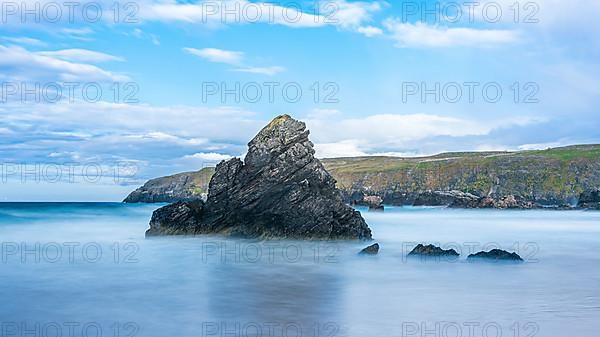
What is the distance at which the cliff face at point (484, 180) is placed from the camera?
105625 mm

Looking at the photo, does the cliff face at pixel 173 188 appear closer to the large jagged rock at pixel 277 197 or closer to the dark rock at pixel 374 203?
the dark rock at pixel 374 203

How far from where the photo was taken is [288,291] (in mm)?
16906

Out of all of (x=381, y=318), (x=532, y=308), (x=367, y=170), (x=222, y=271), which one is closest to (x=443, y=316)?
(x=381, y=318)

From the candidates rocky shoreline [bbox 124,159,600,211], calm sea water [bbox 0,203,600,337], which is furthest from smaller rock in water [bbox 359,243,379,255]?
rocky shoreline [bbox 124,159,600,211]

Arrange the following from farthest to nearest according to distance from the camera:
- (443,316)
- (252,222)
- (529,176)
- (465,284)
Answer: (529,176) → (252,222) → (465,284) → (443,316)

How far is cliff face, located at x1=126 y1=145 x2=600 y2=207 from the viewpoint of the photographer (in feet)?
347

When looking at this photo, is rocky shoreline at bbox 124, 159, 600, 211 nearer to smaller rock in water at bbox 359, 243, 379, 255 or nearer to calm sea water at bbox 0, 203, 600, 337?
smaller rock in water at bbox 359, 243, 379, 255

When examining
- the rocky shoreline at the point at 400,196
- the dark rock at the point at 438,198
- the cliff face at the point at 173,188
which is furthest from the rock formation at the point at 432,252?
the cliff face at the point at 173,188

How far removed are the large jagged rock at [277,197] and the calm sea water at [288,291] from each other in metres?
1.55

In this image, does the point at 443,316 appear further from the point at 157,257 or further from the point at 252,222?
the point at 252,222

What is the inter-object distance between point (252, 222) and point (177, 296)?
14.9 metres

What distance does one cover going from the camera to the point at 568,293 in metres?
16.3

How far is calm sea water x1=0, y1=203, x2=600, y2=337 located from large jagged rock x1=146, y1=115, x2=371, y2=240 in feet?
5.10

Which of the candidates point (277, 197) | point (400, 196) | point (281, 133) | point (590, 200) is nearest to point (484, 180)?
point (400, 196)
